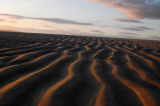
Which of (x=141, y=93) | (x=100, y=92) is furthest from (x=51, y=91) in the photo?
(x=141, y=93)

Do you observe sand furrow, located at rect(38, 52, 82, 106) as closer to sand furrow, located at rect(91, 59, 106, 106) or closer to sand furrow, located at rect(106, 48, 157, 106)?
sand furrow, located at rect(91, 59, 106, 106)

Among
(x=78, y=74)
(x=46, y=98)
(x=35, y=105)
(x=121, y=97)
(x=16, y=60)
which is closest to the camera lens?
(x=35, y=105)

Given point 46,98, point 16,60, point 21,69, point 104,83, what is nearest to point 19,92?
point 46,98

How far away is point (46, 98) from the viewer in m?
1.37

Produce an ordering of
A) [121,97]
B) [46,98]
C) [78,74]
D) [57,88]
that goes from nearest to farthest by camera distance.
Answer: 1. [46,98]
2. [121,97]
3. [57,88]
4. [78,74]

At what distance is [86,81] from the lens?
1859 mm

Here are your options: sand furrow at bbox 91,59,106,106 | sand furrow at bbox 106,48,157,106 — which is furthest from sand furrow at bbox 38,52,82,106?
sand furrow at bbox 106,48,157,106

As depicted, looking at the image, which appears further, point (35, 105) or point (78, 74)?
point (78, 74)

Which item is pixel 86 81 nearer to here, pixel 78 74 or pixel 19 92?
pixel 78 74

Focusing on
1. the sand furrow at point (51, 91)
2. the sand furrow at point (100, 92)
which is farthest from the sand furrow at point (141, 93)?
the sand furrow at point (51, 91)

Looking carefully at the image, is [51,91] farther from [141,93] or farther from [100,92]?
[141,93]

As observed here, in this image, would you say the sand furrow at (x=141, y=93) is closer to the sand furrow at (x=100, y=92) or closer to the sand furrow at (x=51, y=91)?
the sand furrow at (x=100, y=92)

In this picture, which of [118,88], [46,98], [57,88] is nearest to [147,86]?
[118,88]

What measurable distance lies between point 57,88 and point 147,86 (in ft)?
3.47
